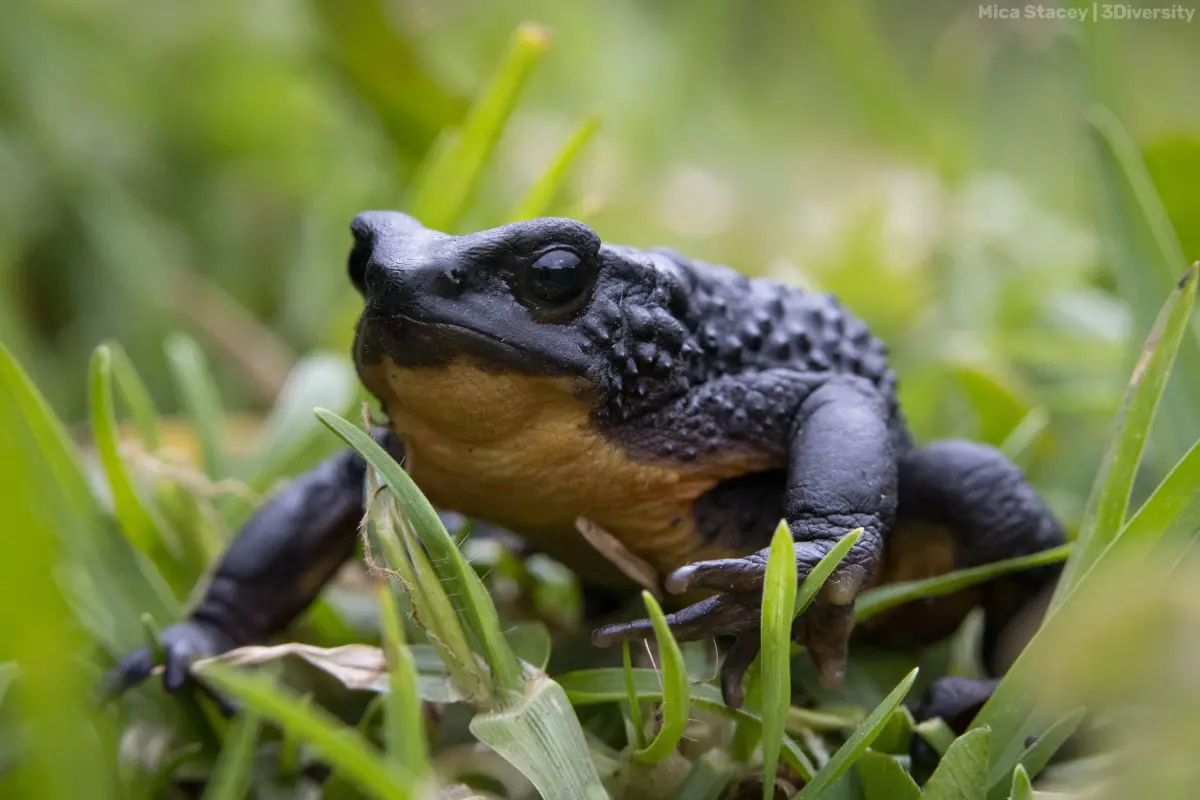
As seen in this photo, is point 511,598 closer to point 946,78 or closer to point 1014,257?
point 1014,257

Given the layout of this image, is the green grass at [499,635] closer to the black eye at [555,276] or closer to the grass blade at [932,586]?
the grass blade at [932,586]

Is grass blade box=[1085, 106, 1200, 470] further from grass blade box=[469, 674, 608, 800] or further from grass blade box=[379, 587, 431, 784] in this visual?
grass blade box=[379, 587, 431, 784]

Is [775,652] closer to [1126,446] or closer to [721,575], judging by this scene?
[721,575]

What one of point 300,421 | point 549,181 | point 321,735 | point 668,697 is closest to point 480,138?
point 549,181

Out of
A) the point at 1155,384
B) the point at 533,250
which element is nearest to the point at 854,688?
the point at 1155,384

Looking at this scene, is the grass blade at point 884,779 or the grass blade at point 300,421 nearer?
the grass blade at point 884,779

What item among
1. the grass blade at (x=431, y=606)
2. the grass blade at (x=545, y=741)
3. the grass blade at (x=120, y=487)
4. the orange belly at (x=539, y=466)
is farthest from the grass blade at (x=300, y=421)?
the grass blade at (x=545, y=741)

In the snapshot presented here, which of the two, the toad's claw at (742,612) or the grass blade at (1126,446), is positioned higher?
the grass blade at (1126,446)
